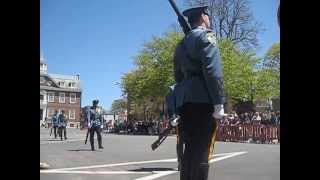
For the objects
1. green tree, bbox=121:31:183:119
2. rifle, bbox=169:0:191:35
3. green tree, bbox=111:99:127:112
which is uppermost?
rifle, bbox=169:0:191:35

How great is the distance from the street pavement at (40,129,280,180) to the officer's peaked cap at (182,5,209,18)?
2.19ft

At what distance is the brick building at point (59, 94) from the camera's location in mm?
3193

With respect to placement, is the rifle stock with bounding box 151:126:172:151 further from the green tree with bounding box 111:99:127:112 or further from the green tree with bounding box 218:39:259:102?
the green tree with bounding box 218:39:259:102

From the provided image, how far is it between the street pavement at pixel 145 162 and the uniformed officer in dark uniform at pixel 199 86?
90 millimetres

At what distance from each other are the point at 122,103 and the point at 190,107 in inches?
14.6

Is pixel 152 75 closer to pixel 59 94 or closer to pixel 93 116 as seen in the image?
pixel 93 116

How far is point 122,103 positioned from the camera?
334 cm

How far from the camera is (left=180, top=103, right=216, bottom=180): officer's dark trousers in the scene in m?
3.26

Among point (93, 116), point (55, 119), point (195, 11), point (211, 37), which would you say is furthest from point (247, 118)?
point (55, 119)

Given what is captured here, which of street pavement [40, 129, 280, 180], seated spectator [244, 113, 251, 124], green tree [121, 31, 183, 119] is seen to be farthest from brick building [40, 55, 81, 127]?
seated spectator [244, 113, 251, 124]

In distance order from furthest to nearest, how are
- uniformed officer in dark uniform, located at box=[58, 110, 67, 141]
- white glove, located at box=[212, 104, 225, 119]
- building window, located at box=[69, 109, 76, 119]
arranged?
building window, located at box=[69, 109, 76, 119], uniformed officer in dark uniform, located at box=[58, 110, 67, 141], white glove, located at box=[212, 104, 225, 119]

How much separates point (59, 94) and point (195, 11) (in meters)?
0.88

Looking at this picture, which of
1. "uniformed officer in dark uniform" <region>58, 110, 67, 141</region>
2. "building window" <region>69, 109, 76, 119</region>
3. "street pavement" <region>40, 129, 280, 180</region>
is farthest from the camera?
"building window" <region>69, 109, 76, 119</region>
